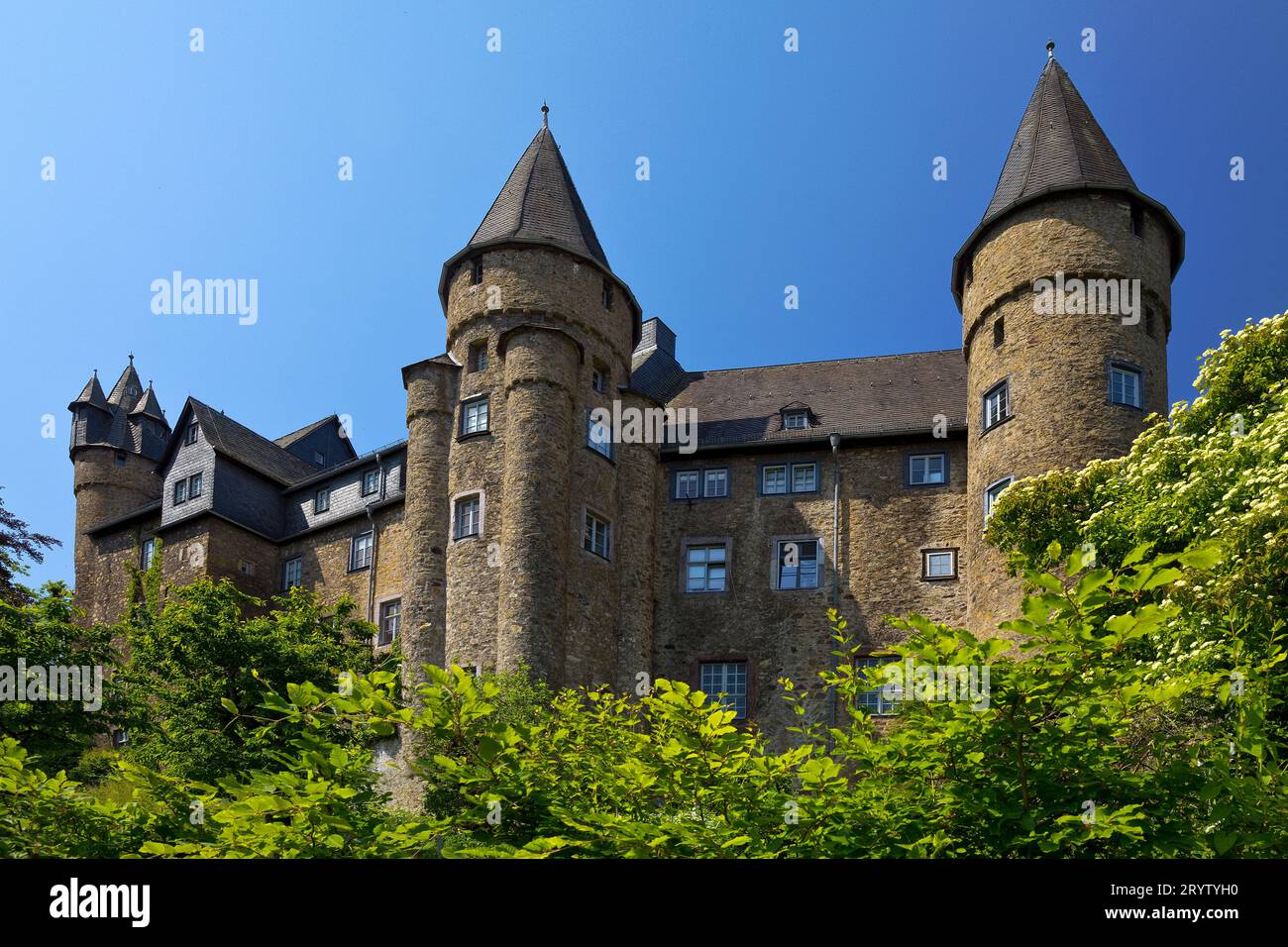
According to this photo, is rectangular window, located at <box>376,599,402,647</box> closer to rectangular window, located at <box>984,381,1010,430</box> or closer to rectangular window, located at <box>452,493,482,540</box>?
rectangular window, located at <box>452,493,482,540</box>

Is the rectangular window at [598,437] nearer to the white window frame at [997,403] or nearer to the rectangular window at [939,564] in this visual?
the rectangular window at [939,564]

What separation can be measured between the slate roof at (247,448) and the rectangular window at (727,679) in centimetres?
1764

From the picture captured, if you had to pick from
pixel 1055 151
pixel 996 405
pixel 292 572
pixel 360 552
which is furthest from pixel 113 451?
pixel 1055 151

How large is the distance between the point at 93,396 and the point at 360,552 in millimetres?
21400

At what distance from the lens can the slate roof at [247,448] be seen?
148 ft

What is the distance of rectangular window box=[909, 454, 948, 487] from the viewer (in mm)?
35312

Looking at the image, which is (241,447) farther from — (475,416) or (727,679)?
(727,679)

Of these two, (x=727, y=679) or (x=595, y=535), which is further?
(x=595, y=535)

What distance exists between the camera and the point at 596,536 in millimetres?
35312

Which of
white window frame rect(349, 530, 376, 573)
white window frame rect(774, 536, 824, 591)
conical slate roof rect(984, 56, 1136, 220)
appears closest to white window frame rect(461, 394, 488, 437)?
white window frame rect(349, 530, 376, 573)

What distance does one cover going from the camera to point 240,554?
42.6 m

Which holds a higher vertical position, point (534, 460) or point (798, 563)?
point (534, 460)

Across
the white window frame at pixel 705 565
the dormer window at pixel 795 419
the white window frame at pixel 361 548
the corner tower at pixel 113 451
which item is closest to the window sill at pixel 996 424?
the dormer window at pixel 795 419
